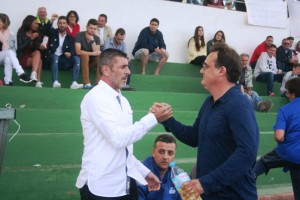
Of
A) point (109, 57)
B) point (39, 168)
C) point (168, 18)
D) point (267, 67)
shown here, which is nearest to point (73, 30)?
point (168, 18)

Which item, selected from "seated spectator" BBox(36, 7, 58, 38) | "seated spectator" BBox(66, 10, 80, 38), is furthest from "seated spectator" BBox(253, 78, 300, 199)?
"seated spectator" BBox(66, 10, 80, 38)

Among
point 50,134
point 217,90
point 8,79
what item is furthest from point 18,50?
point 217,90

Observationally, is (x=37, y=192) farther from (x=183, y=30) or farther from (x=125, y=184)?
(x=183, y=30)

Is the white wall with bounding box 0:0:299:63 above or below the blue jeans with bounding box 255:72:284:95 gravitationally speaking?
above

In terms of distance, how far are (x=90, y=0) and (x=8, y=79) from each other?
324cm

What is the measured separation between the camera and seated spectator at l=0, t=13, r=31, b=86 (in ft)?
20.8

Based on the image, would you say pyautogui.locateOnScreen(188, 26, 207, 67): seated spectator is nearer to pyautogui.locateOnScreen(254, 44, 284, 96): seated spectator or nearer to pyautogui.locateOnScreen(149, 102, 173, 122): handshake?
pyautogui.locateOnScreen(254, 44, 284, 96): seated spectator

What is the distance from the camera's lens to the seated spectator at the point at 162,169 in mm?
3398

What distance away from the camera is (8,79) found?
6422 millimetres

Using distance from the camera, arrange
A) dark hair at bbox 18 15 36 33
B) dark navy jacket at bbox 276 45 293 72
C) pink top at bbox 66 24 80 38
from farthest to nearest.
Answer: dark navy jacket at bbox 276 45 293 72
pink top at bbox 66 24 80 38
dark hair at bbox 18 15 36 33

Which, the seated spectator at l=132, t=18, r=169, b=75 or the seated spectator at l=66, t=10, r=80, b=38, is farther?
the seated spectator at l=132, t=18, r=169, b=75

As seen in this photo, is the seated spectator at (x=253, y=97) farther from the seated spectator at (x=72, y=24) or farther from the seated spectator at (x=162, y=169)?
the seated spectator at (x=162, y=169)

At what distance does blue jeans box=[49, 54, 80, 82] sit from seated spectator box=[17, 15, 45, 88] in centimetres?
22

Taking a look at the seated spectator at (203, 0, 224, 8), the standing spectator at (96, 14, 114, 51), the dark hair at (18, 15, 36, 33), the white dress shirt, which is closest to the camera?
the white dress shirt
